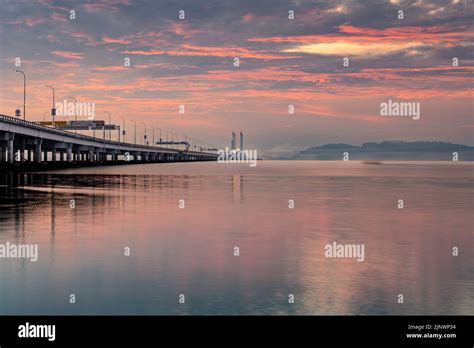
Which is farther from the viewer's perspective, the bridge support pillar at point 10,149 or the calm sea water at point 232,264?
the bridge support pillar at point 10,149

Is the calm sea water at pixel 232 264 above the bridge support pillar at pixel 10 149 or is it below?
below

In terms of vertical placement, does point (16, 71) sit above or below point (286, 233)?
above

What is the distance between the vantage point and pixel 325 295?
14992mm

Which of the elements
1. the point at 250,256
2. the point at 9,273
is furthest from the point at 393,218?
the point at 9,273

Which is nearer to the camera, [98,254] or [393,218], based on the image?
[98,254]

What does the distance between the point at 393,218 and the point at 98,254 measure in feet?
62.5

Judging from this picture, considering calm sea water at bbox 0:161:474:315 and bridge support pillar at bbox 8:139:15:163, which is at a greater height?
bridge support pillar at bbox 8:139:15:163

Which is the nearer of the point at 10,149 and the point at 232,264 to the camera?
the point at 232,264

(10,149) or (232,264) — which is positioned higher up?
(10,149)

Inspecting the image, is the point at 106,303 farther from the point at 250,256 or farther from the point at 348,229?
the point at 348,229

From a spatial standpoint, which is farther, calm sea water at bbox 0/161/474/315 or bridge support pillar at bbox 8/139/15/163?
bridge support pillar at bbox 8/139/15/163
